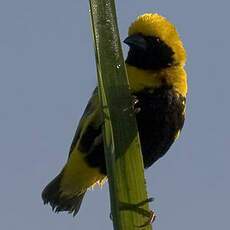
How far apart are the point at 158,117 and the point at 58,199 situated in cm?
155

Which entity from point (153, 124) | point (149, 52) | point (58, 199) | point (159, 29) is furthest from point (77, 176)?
point (159, 29)

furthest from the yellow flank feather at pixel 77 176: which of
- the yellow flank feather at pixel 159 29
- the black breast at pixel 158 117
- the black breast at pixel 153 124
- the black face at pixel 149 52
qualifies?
the yellow flank feather at pixel 159 29

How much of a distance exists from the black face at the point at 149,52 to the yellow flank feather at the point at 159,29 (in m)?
0.03

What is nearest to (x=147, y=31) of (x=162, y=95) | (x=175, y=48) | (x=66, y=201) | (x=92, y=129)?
(x=175, y=48)

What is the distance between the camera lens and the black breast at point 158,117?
3.80m

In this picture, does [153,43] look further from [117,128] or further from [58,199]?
[117,128]

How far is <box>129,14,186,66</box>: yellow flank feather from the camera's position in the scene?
4074 mm

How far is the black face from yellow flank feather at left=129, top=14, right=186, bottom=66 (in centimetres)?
3

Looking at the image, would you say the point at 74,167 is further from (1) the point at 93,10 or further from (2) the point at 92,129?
(1) the point at 93,10

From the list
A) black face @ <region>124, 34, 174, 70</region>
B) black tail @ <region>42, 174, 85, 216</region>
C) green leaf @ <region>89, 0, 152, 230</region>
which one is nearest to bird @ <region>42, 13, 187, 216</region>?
black face @ <region>124, 34, 174, 70</region>

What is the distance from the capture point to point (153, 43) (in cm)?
420

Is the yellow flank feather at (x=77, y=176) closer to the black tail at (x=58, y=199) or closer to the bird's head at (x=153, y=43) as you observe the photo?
the black tail at (x=58, y=199)

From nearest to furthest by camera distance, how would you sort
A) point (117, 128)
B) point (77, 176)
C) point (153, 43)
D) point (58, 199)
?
point (117, 128) < point (153, 43) < point (77, 176) < point (58, 199)

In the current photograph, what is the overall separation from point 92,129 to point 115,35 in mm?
2565
